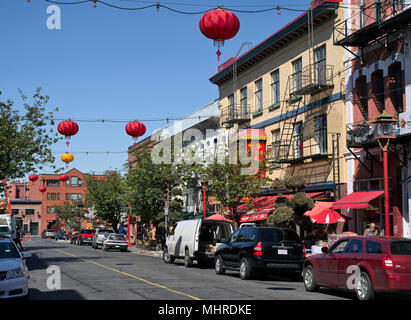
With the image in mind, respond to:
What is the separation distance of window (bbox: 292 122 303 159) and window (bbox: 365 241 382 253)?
18106mm

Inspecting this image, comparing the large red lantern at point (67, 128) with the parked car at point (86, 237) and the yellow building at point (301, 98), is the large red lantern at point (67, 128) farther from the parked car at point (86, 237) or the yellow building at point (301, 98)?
the parked car at point (86, 237)

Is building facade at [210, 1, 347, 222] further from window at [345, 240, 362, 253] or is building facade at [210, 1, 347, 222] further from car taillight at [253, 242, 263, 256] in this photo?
window at [345, 240, 362, 253]

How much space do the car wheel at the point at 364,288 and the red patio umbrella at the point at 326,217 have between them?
11077 millimetres

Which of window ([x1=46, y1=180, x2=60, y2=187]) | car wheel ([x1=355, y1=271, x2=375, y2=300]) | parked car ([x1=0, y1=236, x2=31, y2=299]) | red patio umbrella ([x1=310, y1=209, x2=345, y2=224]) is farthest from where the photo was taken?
window ([x1=46, y1=180, x2=60, y2=187])

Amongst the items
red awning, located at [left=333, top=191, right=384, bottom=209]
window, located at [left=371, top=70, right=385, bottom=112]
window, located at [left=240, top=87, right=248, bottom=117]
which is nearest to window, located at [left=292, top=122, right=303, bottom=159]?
red awning, located at [left=333, top=191, right=384, bottom=209]

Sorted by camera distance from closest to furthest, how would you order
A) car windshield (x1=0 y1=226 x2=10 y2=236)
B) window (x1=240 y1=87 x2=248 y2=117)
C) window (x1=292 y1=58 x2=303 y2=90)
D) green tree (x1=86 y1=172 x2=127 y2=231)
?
1. window (x1=292 y1=58 x2=303 y2=90)
2. car windshield (x1=0 y1=226 x2=10 y2=236)
3. window (x1=240 y1=87 x2=248 y2=117)
4. green tree (x1=86 y1=172 x2=127 y2=231)

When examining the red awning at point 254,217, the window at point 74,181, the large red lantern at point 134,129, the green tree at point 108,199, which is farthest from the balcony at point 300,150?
the window at point 74,181

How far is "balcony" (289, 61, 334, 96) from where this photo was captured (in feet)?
92.2

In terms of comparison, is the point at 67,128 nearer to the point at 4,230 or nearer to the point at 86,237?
the point at 4,230

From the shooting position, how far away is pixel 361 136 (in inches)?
916

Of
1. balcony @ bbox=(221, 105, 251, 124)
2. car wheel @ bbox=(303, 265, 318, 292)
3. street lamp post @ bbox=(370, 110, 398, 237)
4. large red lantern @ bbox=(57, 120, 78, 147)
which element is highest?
balcony @ bbox=(221, 105, 251, 124)

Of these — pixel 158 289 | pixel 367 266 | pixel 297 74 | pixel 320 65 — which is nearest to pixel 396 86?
pixel 320 65

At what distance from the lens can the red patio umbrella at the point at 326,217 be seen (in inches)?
938
